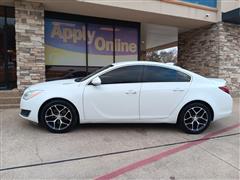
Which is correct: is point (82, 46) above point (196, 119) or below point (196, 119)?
above

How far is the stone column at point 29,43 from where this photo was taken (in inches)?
285

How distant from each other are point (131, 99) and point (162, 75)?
33.9 inches

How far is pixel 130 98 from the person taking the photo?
4.54 m

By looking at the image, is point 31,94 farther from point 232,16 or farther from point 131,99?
point 232,16

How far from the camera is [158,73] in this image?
188 inches

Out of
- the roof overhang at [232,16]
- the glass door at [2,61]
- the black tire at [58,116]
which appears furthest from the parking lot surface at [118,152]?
the roof overhang at [232,16]

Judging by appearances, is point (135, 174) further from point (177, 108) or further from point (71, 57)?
point (71, 57)

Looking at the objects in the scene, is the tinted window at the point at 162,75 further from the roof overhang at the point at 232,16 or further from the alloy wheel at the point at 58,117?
the roof overhang at the point at 232,16

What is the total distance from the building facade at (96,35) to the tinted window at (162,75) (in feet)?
12.6

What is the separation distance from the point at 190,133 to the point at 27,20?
6050mm

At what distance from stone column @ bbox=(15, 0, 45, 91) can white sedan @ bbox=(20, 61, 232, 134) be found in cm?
306

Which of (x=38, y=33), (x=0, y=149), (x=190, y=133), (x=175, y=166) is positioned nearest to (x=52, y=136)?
(x=0, y=149)

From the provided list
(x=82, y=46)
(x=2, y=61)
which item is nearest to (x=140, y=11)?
(x=82, y=46)

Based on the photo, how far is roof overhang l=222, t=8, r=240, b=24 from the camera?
8945mm
